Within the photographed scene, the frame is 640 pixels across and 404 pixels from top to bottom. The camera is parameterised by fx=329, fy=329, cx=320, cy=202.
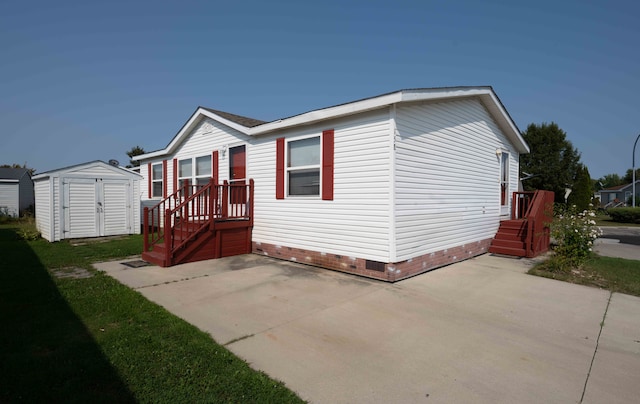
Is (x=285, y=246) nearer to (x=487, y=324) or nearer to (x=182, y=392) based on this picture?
(x=487, y=324)

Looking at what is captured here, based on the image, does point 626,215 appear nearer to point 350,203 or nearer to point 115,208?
point 350,203

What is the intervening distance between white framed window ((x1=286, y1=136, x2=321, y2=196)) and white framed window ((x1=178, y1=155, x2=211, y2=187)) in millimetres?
3772

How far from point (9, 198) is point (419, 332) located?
98.4 feet

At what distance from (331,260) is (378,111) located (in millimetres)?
3053

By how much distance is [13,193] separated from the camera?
76.1 feet

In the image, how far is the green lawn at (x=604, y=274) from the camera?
5695 mm

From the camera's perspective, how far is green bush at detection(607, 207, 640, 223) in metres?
23.1

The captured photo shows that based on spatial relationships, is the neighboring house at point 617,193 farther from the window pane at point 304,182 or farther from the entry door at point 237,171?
the entry door at point 237,171

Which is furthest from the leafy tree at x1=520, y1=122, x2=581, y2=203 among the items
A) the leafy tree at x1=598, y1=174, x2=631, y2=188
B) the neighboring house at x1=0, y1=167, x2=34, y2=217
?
the leafy tree at x1=598, y1=174, x2=631, y2=188

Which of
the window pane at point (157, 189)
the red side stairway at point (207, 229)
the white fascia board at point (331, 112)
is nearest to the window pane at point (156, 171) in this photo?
the window pane at point (157, 189)

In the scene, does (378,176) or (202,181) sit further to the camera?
(202,181)

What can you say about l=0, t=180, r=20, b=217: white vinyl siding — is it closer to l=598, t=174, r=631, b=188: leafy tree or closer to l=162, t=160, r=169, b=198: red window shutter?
l=162, t=160, r=169, b=198: red window shutter

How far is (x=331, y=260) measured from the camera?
6730mm

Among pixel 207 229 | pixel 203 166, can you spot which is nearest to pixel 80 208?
pixel 203 166
